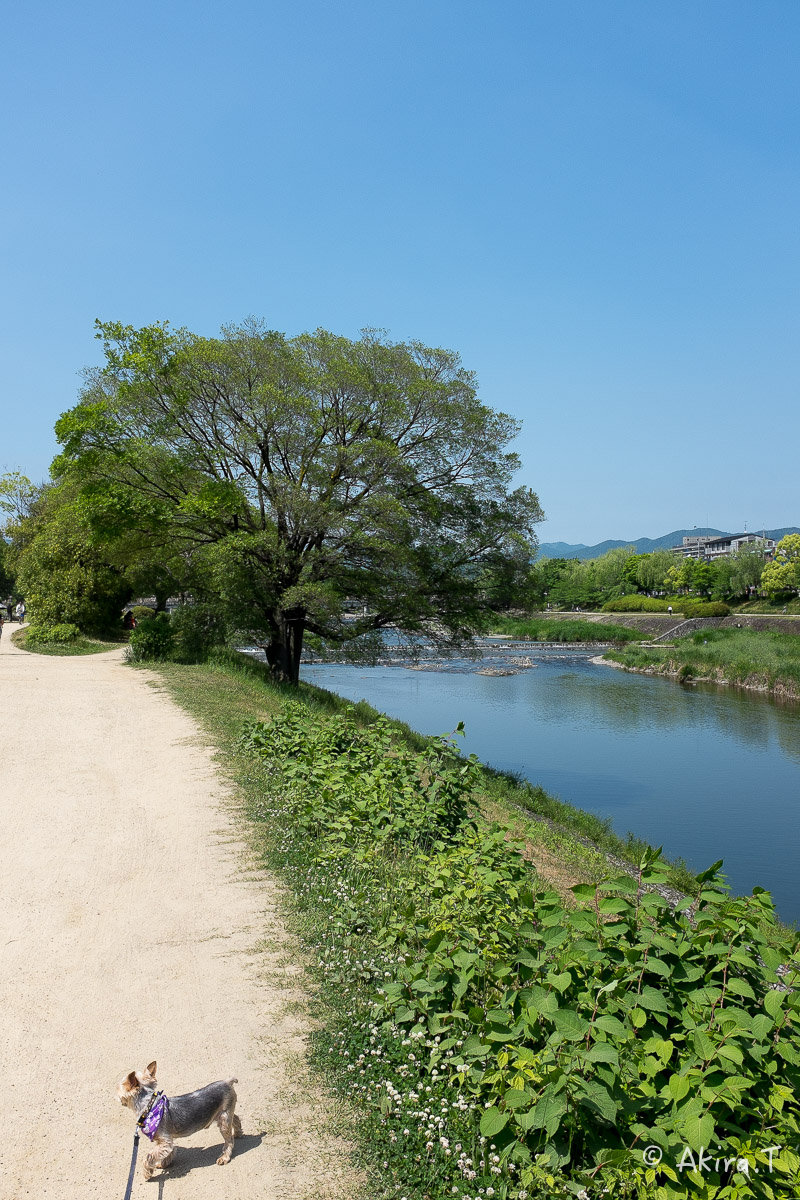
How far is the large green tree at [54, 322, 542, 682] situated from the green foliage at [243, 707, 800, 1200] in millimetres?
12436

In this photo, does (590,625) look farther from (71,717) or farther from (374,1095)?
(374,1095)

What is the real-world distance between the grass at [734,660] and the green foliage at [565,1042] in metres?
34.4

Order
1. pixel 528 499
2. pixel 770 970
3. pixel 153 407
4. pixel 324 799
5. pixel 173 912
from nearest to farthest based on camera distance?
1. pixel 770 970
2. pixel 173 912
3. pixel 324 799
4. pixel 153 407
5. pixel 528 499

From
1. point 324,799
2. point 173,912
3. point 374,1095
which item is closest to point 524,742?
point 324,799

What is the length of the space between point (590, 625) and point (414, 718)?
42897mm

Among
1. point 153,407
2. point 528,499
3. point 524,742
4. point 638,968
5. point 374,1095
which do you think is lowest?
point 524,742

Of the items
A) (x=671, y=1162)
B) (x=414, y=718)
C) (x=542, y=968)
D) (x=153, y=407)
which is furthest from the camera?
(x=414, y=718)

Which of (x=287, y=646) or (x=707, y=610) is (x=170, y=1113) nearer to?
(x=287, y=646)

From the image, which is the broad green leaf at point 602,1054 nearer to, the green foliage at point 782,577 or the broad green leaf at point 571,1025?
the broad green leaf at point 571,1025

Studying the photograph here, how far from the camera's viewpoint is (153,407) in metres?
17.8

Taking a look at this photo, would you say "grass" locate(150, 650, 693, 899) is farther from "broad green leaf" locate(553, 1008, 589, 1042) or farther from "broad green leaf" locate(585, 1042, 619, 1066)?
"broad green leaf" locate(585, 1042, 619, 1066)

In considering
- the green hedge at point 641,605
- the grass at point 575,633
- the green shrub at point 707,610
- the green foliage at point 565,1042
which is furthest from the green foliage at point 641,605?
the green foliage at point 565,1042

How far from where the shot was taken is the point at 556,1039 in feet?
10.1

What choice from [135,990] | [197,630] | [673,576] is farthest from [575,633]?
[135,990]
